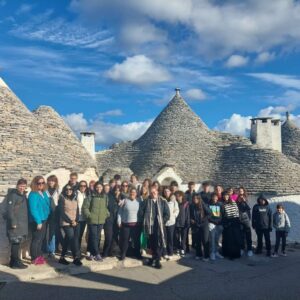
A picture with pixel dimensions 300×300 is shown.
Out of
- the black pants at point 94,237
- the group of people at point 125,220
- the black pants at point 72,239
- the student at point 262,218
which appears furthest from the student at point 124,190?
the student at point 262,218

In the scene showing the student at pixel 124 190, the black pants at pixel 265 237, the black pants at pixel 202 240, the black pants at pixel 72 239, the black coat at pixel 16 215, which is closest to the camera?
the black coat at pixel 16 215

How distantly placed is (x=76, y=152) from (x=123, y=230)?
4.27 metres

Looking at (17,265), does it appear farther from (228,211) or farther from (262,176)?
(262,176)

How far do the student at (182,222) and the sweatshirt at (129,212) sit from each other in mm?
1162

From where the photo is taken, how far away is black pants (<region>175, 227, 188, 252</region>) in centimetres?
902

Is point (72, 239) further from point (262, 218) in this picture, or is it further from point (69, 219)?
point (262, 218)

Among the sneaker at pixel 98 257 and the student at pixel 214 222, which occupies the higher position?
the student at pixel 214 222

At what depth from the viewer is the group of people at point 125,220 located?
760cm

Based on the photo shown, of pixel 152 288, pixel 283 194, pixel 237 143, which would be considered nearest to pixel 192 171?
pixel 237 143

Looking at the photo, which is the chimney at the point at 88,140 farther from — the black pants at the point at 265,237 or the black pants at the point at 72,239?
the black pants at the point at 72,239

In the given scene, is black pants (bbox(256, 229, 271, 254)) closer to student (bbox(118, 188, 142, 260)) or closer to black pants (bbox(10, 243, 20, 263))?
student (bbox(118, 188, 142, 260))

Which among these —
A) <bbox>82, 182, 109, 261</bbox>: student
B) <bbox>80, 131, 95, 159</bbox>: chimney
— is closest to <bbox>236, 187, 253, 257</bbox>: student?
<bbox>82, 182, 109, 261</bbox>: student

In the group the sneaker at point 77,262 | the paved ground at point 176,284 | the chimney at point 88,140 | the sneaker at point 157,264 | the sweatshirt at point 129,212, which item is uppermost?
the chimney at point 88,140

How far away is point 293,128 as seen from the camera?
23.7m
